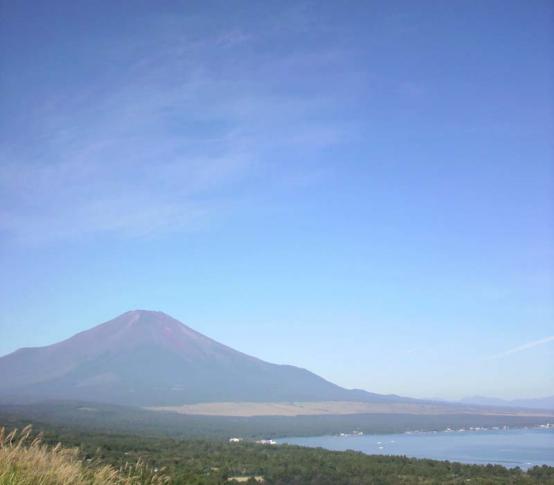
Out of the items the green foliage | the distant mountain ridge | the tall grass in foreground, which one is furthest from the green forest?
the distant mountain ridge

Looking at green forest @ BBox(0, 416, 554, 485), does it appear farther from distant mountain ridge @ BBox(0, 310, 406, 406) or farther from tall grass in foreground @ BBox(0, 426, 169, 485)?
distant mountain ridge @ BBox(0, 310, 406, 406)

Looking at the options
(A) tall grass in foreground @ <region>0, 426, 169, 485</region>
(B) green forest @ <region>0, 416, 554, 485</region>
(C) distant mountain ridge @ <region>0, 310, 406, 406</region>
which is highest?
(C) distant mountain ridge @ <region>0, 310, 406, 406</region>

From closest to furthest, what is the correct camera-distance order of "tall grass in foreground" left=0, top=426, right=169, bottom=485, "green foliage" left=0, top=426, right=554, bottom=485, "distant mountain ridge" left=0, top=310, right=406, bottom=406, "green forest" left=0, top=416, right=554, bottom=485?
"tall grass in foreground" left=0, top=426, right=169, bottom=485 → "green forest" left=0, top=416, right=554, bottom=485 → "green foliage" left=0, top=426, right=554, bottom=485 → "distant mountain ridge" left=0, top=310, right=406, bottom=406

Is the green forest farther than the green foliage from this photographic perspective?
No

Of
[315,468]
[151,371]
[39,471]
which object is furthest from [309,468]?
[151,371]

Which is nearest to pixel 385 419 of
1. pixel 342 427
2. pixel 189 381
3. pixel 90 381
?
pixel 342 427

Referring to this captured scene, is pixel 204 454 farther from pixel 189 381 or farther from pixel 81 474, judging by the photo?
pixel 189 381

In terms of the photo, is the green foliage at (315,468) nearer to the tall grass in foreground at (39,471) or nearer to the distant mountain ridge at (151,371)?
the tall grass in foreground at (39,471)

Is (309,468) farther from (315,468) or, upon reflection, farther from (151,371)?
(151,371)

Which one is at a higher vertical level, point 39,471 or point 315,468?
point 39,471

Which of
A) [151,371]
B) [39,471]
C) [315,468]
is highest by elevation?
[151,371]

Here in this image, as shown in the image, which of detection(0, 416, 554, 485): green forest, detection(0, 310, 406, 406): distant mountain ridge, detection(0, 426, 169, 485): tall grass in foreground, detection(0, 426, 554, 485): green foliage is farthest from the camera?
detection(0, 310, 406, 406): distant mountain ridge
